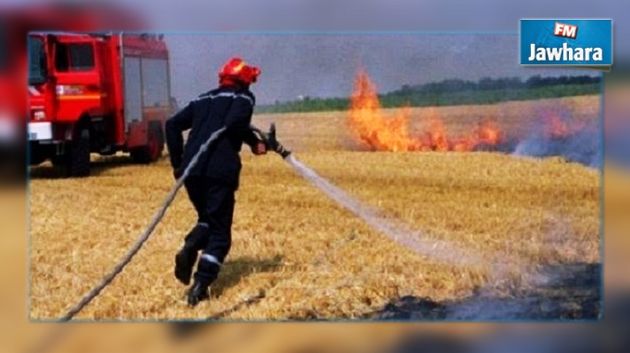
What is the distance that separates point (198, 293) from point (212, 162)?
22.1 inches

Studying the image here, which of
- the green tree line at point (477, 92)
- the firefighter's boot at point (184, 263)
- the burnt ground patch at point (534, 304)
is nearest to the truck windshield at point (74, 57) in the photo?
the green tree line at point (477, 92)

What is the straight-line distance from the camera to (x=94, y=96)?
6.25 m

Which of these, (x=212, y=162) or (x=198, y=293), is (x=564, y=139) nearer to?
(x=212, y=162)

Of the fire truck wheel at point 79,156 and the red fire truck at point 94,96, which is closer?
the red fire truck at point 94,96

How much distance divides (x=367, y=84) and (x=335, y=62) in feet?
0.54

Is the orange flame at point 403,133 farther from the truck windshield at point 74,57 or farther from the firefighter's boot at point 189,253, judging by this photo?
the truck windshield at point 74,57

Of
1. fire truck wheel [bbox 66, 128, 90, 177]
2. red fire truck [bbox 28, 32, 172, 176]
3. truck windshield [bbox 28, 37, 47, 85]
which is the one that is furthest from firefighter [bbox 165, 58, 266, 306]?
truck windshield [bbox 28, 37, 47, 85]

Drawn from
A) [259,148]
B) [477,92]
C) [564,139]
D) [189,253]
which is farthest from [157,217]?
[564,139]

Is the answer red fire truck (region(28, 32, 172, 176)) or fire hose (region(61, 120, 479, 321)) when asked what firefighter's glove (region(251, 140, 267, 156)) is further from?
red fire truck (region(28, 32, 172, 176))

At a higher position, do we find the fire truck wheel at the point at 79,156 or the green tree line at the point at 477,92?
the green tree line at the point at 477,92

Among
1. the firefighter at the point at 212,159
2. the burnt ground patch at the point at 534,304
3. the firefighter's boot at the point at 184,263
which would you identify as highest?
the firefighter at the point at 212,159

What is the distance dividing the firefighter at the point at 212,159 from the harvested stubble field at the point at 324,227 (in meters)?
0.06

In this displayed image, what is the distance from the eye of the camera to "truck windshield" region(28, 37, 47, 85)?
19.9 ft

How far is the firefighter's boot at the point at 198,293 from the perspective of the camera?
20.4ft
